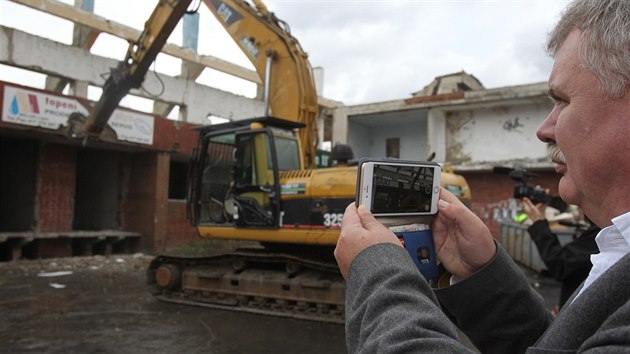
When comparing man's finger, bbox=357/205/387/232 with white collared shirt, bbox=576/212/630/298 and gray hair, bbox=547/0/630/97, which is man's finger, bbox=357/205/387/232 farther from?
gray hair, bbox=547/0/630/97

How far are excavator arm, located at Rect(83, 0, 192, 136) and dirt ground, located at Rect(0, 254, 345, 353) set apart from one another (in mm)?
3688

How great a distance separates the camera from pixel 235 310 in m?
7.64

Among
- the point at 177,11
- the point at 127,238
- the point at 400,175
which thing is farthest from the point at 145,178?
the point at 400,175

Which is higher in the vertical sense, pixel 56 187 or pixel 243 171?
pixel 243 171

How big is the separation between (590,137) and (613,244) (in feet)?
0.71

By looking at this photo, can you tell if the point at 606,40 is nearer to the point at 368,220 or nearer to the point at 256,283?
the point at 368,220

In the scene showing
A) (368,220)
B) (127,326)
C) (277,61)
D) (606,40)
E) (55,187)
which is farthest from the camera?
(55,187)

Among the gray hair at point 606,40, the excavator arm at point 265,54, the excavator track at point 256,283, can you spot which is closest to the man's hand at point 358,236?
the gray hair at point 606,40

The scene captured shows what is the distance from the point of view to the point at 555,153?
1139 mm

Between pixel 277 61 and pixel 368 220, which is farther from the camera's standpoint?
pixel 277 61

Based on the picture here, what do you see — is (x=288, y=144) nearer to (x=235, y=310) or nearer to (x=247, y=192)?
(x=247, y=192)

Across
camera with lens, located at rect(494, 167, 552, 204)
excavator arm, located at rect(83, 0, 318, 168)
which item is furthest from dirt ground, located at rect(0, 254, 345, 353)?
camera with lens, located at rect(494, 167, 552, 204)

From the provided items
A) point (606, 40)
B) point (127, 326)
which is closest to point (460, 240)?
point (606, 40)

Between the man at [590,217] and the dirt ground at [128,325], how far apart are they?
4.79m
